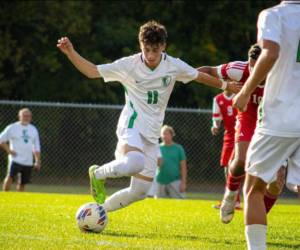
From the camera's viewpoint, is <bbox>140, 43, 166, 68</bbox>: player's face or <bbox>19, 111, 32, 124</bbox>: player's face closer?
<bbox>140, 43, 166, 68</bbox>: player's face

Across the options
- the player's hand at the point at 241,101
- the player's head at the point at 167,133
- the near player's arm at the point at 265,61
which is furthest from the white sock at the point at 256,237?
the player's head at the point at 167,133

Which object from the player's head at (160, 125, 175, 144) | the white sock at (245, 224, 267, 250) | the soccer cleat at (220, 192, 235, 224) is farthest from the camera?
the player's head at (160, 125, 175, 144)

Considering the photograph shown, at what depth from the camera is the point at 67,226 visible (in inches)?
327

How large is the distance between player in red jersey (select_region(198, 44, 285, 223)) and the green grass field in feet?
0.92

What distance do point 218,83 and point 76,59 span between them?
144 centimetres

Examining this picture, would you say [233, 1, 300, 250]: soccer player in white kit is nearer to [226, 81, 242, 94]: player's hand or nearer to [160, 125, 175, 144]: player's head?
[226, 81, 242, 94]: player's hand

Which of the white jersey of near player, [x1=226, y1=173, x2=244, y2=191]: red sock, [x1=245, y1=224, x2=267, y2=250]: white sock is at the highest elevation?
the white jersey of near player

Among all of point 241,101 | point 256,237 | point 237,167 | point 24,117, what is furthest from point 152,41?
point 24,117

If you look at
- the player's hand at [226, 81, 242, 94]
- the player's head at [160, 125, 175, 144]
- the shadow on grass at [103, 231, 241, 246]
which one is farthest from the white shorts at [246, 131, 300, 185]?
the player's head at [160, 125, 175, 144]

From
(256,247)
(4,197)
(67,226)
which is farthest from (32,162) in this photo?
(256,247)

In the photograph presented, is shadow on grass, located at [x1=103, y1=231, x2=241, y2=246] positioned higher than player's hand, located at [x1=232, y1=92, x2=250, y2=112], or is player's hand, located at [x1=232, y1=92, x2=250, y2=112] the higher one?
player's hand, located at [x1=232, y1=92, x2=250, y2=112]

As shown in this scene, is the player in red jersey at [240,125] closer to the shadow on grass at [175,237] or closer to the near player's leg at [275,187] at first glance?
the near player's leg at [275,187]

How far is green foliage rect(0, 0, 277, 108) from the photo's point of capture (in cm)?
2725

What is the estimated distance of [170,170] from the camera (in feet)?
58.6
